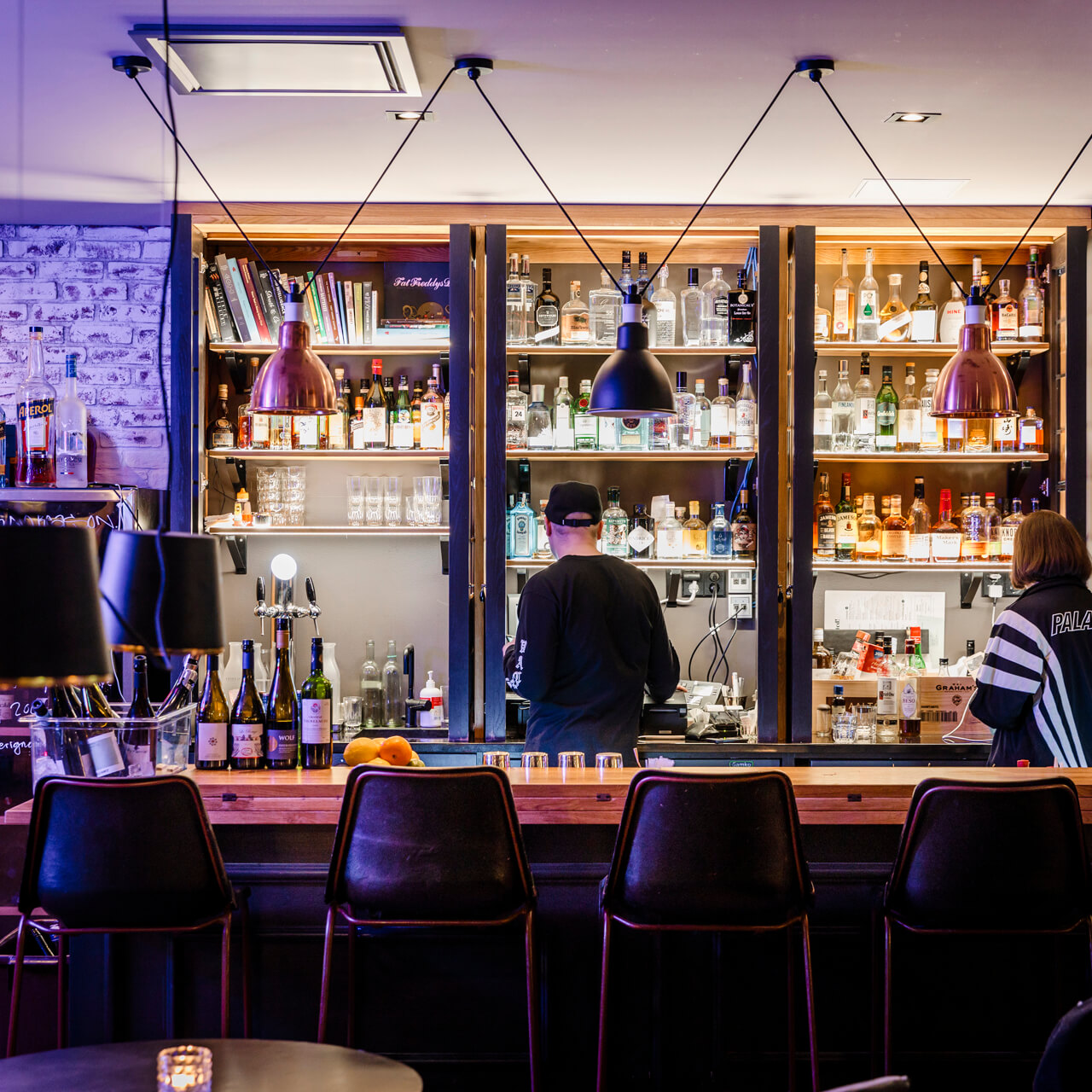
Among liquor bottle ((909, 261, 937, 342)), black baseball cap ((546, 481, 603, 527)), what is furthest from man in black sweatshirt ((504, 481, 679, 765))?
liquor bottle ((909, 261, 937, 342))

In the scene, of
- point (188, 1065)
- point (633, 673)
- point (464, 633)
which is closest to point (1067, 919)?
point (633, 673)

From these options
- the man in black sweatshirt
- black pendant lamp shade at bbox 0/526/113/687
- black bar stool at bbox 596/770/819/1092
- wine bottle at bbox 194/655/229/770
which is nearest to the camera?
black pendant lamp shade at bbox 0/526/113/687

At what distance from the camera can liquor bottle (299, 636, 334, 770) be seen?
9.14 ft

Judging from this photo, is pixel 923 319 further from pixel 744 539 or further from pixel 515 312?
pixel 515 312

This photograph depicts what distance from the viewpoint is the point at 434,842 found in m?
2.28

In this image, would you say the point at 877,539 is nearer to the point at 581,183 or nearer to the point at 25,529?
the point at 581,183

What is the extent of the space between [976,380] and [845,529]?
1.52 meters

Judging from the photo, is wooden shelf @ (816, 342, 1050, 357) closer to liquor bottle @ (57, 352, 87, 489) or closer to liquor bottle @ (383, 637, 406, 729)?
liquor bottle @ (383, 637, 406, 729)

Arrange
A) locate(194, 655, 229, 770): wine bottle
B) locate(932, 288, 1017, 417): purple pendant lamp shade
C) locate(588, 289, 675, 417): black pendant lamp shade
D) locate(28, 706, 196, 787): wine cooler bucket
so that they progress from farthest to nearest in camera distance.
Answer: locate(588, 289, 675, 417): black pendant lamp shade, locate(932, 288, 1017, 417): purple pendant lamp shade, locate(194, 655, 229, 770): wine bottle, locate(28, 706, 196, 787): wine cooler bucket

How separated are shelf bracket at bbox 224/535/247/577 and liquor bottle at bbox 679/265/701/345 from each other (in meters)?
2.01

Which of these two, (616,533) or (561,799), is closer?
(561,799)

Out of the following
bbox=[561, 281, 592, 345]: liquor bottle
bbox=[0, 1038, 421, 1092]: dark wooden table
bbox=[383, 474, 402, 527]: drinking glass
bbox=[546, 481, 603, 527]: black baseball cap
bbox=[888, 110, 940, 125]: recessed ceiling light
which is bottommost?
bbox=[0, 1038, 421, 1092]: dark wooden table

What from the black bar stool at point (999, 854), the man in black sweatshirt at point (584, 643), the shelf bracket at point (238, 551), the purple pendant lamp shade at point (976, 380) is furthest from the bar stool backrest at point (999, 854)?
the shelf bracket at point (238, 551)

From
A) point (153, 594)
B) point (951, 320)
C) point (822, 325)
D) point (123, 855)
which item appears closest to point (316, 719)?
point (123, 855)
